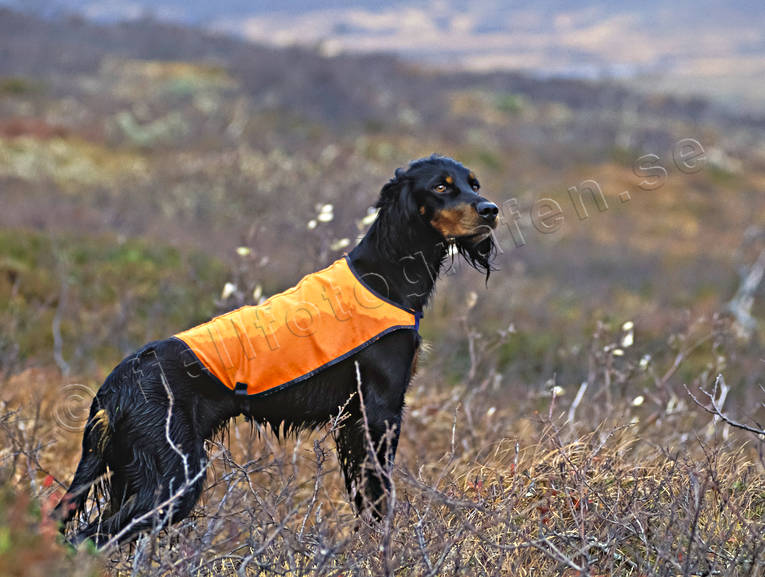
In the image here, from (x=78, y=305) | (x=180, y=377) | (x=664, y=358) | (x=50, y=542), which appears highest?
(x=50, y=542)

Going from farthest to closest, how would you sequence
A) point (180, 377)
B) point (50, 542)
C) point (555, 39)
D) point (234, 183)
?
1. point (555, 39)
2. point (234, 183)
3. point (180, 377)
4. point (50, 542)

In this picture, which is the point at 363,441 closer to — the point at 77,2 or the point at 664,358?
the point at 664,358

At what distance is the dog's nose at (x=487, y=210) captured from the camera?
302 cm

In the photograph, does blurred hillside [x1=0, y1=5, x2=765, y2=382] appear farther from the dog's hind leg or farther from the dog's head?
the dog's hind leg

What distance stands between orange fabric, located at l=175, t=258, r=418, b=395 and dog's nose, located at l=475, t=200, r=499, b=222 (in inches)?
18.5

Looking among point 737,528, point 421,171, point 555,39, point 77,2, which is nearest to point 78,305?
point 421,171

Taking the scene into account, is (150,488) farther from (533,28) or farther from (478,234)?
(533,28)

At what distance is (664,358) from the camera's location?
8.39 meters

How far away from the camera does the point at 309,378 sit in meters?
2.89

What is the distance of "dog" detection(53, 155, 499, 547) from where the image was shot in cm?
266

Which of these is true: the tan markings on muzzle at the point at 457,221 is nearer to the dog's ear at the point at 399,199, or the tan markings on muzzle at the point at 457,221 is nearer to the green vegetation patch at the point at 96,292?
the dog's ear at the point at 399,199

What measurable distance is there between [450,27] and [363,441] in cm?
9332

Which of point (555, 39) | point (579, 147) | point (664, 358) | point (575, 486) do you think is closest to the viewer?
point (575, 486)

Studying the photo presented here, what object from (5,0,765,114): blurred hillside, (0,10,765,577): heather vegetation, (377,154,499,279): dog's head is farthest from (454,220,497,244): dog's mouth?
(5,0,765,114): blurred hillside
